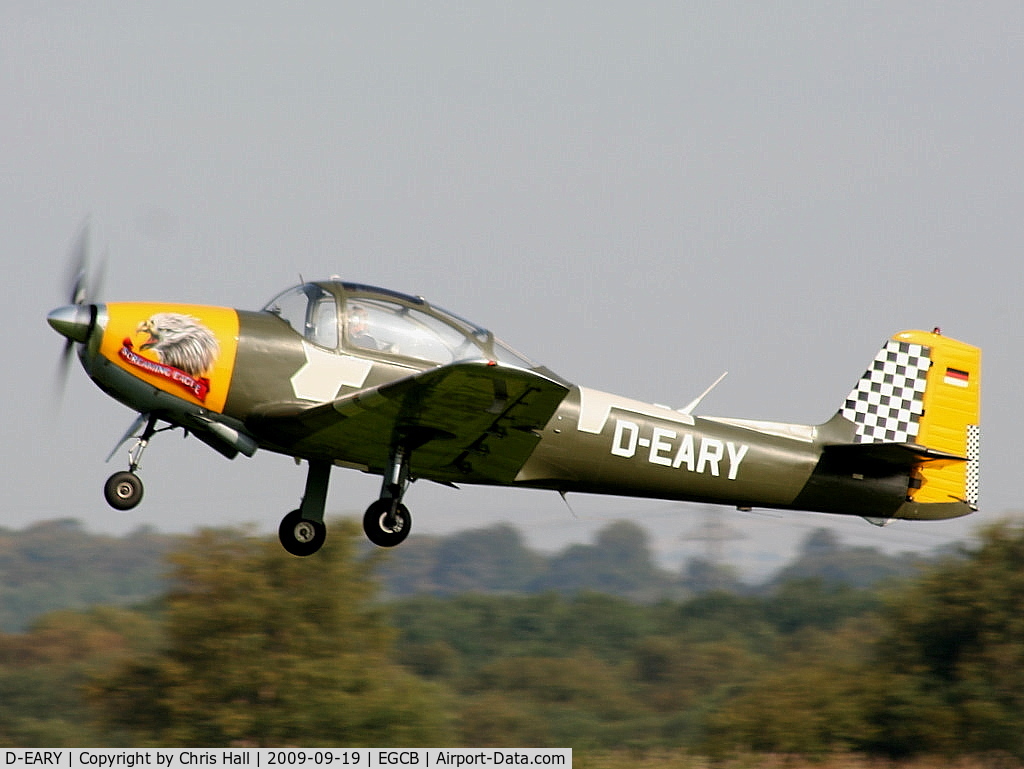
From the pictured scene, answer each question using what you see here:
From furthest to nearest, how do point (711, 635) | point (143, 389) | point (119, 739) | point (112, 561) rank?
1. point (112, 561)
2. point (711, 635)
3. point (119, 739)
4. point (143, 389)

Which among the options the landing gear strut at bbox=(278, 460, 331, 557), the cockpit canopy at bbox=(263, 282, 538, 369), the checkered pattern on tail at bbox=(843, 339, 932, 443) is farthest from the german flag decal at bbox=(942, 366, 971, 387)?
the landing gear strut at bbox=(278, 460, 331, 557)

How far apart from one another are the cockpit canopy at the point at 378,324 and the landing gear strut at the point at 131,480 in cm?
133

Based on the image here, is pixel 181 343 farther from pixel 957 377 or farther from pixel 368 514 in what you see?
pixel 957 377

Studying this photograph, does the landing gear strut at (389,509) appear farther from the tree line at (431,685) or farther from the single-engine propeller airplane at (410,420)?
the tree line at (431,685)

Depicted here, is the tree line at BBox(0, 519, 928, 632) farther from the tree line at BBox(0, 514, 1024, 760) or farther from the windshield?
the windshield

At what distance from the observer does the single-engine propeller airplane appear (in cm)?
928

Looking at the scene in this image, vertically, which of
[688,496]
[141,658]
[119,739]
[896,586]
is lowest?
[119,739]

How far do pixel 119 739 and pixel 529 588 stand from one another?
48.5 meters

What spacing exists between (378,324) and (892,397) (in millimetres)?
5134

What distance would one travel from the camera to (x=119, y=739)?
24.5m

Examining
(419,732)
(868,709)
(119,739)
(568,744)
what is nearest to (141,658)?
(119,739)

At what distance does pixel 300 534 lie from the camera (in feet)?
34.4

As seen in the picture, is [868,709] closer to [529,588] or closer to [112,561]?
[529,588]
